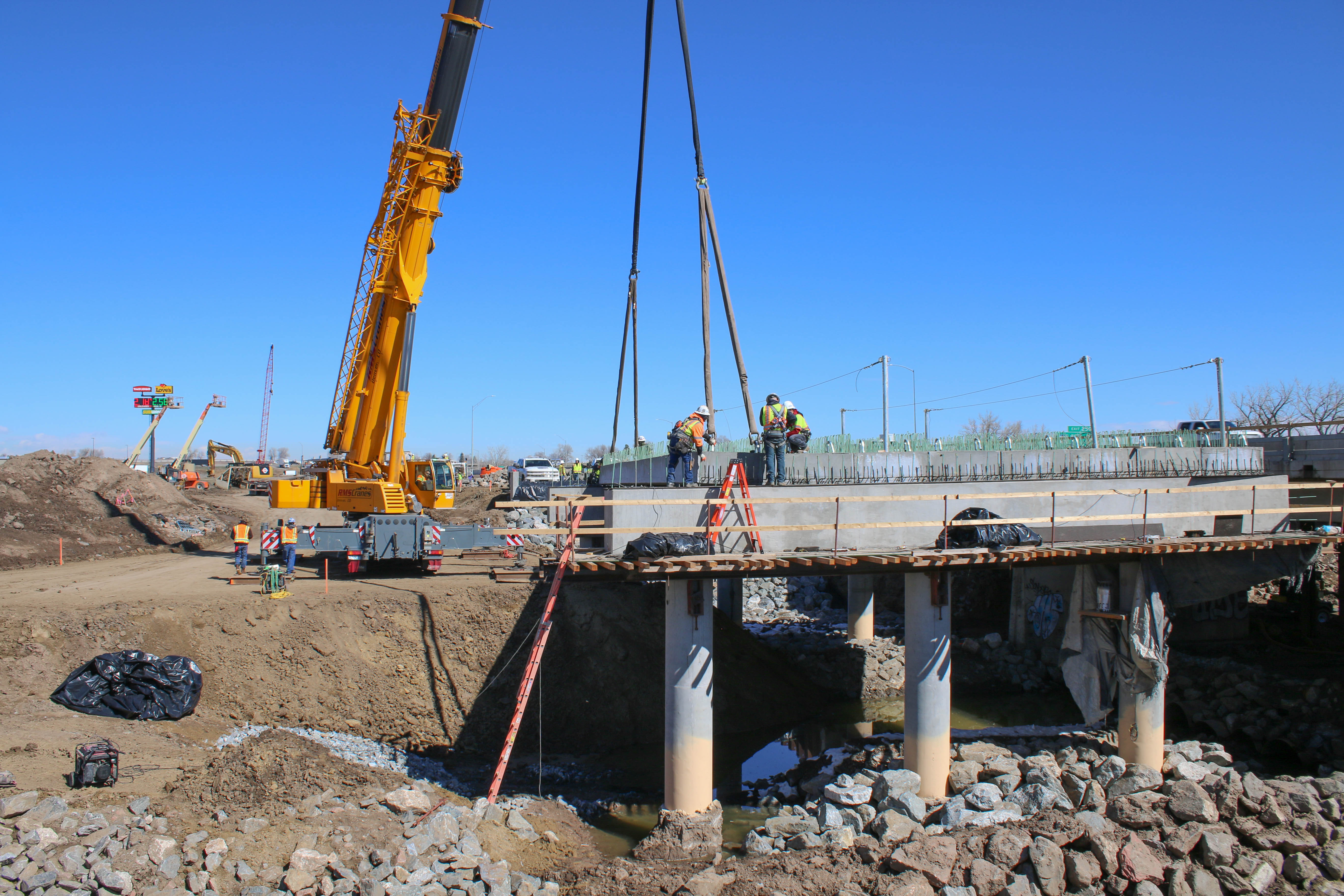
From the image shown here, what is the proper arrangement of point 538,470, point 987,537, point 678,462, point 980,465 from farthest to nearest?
point 538,470 < point 980,465 < point 678,462 < point 987,537

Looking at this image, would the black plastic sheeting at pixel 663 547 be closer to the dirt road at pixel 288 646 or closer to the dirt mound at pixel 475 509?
the dirt road at pixel 288 646

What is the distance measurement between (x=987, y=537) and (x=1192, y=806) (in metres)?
4.97

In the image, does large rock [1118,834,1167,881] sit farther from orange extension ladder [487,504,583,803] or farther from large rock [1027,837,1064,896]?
orange extension ladder [487,504,583,803]

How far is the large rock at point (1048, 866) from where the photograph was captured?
426 inches

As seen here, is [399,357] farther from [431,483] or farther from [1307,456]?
[1307,456]

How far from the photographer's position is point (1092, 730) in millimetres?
17016

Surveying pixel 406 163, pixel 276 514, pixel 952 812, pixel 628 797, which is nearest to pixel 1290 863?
pixel 952 812

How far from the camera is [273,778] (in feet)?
37.4

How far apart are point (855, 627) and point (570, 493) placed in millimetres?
9268

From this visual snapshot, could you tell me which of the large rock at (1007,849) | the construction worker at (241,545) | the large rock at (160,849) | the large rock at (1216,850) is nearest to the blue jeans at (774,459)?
the large rock at (1007,849)

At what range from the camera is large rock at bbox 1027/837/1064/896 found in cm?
1082

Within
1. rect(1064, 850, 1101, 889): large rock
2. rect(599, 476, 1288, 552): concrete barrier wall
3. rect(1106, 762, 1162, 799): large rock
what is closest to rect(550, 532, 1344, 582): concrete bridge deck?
rect(599, 476, 1288, 552): concrete barrier wall

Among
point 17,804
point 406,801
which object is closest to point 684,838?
point 406,801

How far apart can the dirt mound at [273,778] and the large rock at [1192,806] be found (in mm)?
12019
